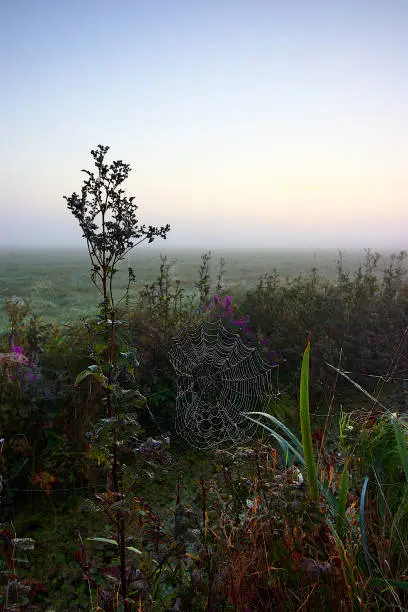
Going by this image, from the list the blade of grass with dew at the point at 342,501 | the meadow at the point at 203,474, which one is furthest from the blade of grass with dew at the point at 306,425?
the blade of grass with dew at the point at 342,501

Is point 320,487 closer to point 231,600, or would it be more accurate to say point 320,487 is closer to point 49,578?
point 231,600

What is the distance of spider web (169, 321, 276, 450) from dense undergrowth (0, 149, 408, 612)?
0.19 metres

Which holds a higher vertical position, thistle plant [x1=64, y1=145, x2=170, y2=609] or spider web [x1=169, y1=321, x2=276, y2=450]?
thistle plant [x1=64, y1=145, x2=170, y2=609]

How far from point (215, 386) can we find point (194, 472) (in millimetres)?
1265

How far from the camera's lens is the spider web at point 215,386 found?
208 inches

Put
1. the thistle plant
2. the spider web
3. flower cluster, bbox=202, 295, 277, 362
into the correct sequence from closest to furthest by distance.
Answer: the thistle plant → the spider web → flower cluster, bbox=202, 295, 277, 362

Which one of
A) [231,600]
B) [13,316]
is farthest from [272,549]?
[13,316]

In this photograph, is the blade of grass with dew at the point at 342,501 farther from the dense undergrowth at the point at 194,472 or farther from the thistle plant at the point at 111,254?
the thistle plant at the point at 111,254

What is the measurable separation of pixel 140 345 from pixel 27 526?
2.27 meters

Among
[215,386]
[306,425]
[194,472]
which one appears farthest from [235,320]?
[306,425]

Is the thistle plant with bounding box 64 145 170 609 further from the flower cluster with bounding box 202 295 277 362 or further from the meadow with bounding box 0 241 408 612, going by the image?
the flower cluster with bounding box 202 295 277 362

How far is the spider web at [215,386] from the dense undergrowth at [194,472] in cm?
19

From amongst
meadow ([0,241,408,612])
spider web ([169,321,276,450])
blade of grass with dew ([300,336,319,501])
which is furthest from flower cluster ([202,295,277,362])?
blade of grass with dew ([300,336,319,501])

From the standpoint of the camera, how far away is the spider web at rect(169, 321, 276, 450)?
5281mm
